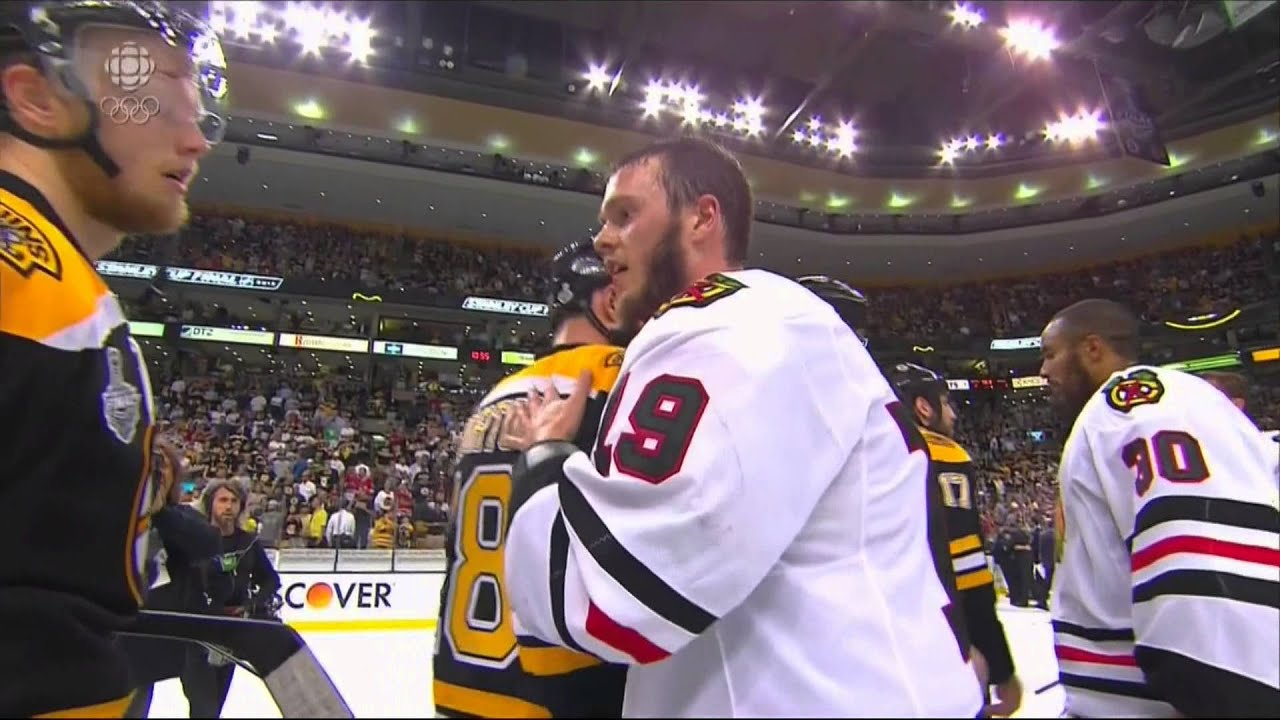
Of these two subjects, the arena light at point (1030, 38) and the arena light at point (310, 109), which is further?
the arena light at point (310, 109)

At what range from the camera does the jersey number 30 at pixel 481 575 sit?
1.61 meters

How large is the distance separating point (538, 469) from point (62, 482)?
0.63m

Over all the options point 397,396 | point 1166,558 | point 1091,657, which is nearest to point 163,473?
point 1166,558

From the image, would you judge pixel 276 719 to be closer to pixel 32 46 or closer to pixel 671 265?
pixel 671 265

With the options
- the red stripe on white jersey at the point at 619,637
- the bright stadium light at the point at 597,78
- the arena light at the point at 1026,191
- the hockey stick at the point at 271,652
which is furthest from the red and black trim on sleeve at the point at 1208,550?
the arena light at the point at 1026,191

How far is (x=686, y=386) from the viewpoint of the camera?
2.88ft

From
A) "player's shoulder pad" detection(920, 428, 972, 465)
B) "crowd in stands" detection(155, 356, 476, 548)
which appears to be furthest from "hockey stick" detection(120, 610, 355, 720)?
"crowd in stands" detection(155, 356, 476, 548)

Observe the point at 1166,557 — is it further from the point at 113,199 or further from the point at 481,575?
the point at 113,199

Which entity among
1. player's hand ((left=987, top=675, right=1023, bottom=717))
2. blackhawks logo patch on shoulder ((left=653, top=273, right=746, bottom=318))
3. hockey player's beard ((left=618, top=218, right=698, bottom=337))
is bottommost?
player's hand ((left=987, top=675, right=1023, bottom=717))

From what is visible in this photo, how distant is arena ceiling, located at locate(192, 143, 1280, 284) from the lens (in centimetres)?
1662

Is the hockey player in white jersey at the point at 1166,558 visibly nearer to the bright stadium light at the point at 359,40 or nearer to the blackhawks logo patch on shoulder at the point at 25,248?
the blackhawks logo patch on shoulder at the point at 25,248

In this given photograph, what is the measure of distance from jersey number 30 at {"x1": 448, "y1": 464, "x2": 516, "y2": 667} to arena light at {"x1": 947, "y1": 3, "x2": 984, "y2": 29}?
13.5m

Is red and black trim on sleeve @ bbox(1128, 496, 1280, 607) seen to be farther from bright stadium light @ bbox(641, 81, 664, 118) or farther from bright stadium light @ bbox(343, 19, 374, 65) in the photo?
bright stadium light @ bbox(641, 81, 664, 118)

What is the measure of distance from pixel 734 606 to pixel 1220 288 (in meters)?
24.3
